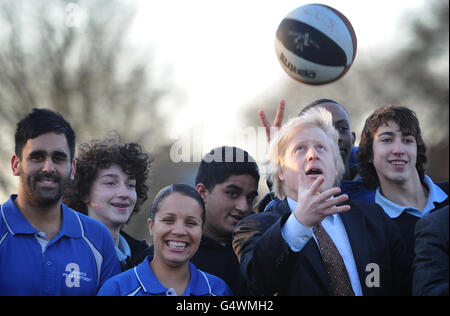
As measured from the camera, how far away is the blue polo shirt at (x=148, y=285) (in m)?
4.18

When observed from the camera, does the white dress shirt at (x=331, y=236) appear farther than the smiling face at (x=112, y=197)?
No

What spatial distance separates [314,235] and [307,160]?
1.79 ft

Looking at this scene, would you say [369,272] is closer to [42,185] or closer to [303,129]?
[303,129]

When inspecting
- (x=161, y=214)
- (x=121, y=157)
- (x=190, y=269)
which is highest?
(x=121, y=157)

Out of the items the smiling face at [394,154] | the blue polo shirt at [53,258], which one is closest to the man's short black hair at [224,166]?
the smiling face at [394,154]

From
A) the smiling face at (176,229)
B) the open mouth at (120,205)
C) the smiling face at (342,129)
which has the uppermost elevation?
the smiling face at (342,129)

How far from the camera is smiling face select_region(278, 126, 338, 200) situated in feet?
14.4

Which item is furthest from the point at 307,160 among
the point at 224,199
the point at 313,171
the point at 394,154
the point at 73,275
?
the point at 73,275

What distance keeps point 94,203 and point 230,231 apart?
49.6 inches

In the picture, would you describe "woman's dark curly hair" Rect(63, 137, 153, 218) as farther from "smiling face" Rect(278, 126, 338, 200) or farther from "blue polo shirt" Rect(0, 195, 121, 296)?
"smiling face" Rect(278, 126, 338, 200)

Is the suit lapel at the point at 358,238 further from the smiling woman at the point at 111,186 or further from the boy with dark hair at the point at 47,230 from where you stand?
the smiling woman at the point at 111,186

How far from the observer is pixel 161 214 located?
180 inches

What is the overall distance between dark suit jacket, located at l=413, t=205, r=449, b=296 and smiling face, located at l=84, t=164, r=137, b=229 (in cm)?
270
